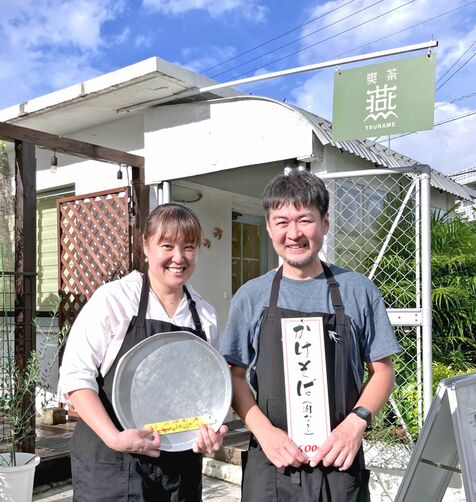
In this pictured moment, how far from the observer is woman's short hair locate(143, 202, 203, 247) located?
1736 millimetres

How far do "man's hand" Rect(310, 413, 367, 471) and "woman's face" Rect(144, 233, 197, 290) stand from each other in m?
0.67

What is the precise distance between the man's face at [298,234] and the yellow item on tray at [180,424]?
0.56 meters

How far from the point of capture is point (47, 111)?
4.86 meters

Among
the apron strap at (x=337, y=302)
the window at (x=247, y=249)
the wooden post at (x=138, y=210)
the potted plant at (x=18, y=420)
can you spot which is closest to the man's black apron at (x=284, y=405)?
the apron strap at (x=337, y=302)

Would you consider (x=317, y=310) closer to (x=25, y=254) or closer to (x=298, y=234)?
(x=298, y=234)

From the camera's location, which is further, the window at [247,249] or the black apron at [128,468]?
the window at [247,249]

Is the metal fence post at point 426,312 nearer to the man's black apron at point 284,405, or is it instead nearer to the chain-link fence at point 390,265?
the chain-link fence at point 390,265

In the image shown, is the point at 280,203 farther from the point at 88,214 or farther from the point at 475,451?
the point at 88,214

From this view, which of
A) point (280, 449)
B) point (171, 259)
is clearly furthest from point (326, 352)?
point (171, 259)

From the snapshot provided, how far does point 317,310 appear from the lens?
1669 mm

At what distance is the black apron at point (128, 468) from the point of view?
1.63 m

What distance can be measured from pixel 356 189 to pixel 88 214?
2.60 meters

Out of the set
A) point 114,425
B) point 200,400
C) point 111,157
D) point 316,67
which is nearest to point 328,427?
point 200,400

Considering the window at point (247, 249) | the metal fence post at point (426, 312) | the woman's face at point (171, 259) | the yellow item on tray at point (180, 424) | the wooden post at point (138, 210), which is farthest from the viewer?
the window at point (247, 249)
